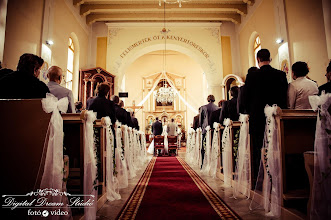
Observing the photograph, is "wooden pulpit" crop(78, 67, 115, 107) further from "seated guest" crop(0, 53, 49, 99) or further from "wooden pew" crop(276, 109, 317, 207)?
"wooden pew" crop(276, 109, 317, 207)

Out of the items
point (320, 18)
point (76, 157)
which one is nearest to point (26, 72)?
point (76, 157)

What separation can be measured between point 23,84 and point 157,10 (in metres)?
8.45

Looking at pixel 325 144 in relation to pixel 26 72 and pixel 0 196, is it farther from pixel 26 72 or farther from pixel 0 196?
pixel 26 72

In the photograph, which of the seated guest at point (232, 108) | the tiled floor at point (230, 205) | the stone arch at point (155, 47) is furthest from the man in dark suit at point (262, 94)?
the stone arch at point (155, 47)

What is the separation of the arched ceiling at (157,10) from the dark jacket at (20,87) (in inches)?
309

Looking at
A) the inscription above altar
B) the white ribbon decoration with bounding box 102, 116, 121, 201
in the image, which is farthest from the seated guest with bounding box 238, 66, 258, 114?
the inscription above altar

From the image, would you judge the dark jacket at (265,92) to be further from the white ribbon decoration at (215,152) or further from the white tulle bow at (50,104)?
the white tulle bow at (50,104)

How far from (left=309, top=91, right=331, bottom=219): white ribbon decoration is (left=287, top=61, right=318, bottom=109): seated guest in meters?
0.74

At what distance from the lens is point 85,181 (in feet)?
6.54

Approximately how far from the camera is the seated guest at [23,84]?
6.38ft

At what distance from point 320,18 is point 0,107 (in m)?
6.50

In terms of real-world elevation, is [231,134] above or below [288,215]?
above

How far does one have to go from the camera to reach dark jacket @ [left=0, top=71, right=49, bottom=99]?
1.94 m

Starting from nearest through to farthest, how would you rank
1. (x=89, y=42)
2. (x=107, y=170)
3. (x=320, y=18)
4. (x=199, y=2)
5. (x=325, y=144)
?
(x=325, y=144) < (x=107, y=170) < (x=320, y=18) < (x=199, y=2) < (x=89, y=42)
